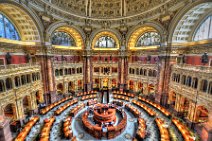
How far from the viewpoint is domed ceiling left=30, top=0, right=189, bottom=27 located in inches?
746

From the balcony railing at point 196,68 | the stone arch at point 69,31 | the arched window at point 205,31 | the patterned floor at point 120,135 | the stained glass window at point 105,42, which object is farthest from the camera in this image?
the stained glass window at point 105,42

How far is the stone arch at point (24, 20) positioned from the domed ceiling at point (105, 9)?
Result: 1792 mm

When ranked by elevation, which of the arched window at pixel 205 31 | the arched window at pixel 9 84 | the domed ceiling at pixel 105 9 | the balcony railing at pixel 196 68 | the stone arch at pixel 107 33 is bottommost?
the arched window at pixel 9 84

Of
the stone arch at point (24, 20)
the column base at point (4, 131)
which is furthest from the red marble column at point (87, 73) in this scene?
the column base at point (4, 131)

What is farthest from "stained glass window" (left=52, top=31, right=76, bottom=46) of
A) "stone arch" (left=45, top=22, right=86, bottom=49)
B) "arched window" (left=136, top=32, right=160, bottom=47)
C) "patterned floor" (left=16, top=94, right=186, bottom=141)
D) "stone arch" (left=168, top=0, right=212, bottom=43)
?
"stone arch" (left=168, top=0, right=212, bottom=43)

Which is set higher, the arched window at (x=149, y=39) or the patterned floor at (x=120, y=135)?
the arched window at (x=149, y=39)

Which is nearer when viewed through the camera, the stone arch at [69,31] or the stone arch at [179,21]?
the stone arch at [179,21]

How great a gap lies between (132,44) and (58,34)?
59.7ft

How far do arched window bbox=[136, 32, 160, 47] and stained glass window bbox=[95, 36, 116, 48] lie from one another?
6.69 metres

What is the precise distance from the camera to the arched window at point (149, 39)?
24.4 m

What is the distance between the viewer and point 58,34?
25328mm

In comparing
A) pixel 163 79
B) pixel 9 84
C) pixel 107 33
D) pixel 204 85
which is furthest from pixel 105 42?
pixel 204 85

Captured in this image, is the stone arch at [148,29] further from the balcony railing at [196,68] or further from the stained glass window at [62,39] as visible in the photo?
the stained glass window at [62,39]

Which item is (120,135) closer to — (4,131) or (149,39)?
(4,131)
